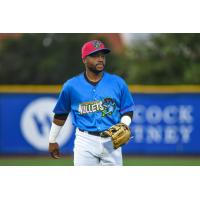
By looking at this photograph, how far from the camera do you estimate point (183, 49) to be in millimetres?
18750

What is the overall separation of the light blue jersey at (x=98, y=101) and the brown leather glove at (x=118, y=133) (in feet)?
0.34

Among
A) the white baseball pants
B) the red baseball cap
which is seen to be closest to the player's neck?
the red baseball cap

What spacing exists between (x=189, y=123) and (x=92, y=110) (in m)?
7.36

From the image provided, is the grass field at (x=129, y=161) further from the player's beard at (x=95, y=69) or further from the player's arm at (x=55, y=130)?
the player's beard at (x=95, y=69)

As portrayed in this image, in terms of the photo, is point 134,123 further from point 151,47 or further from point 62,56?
point 62,56

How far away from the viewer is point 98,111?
7199 millimetres

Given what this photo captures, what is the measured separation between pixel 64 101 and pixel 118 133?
0.71 m

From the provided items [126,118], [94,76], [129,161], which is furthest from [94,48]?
[129,161]

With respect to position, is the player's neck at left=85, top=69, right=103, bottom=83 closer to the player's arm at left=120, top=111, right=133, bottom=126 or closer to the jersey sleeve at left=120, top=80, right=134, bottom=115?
the jersey sleeve at left=120, top=80, right=134, bottom=115

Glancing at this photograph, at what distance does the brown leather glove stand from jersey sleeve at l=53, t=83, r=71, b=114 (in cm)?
51

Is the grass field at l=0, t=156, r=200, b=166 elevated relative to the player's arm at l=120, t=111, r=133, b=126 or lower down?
lower down

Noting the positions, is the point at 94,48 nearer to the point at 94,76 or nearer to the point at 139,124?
the point at 94,76

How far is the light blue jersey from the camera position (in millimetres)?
7211

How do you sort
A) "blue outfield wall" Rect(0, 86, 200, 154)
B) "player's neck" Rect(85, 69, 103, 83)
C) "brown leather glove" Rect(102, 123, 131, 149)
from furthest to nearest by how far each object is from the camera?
1. "blue outfield wall" Rect(0, 86, 200, 154)
2. "player's neck" Rect(85, 69, 103, 83)
3. "brown leather glove" Rect(102, 123, 131, 149)
